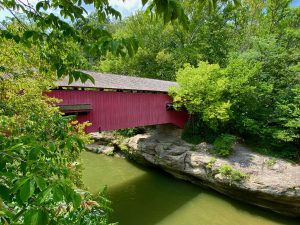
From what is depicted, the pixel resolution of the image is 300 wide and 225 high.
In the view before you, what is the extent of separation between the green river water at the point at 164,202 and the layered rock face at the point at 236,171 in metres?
0.39

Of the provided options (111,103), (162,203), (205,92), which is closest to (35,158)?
(111,103)

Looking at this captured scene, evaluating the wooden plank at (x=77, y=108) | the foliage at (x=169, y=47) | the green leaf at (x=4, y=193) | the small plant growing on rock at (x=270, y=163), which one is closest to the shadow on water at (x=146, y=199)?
the small plant growing on rock at (x=270, y=163)

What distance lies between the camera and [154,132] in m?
15.0

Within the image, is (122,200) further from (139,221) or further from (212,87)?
(212,87)

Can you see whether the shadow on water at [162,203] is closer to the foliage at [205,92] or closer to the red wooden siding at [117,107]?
the red wooden siding at [117,107]

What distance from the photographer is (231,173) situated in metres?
9.74

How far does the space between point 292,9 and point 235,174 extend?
15056mm

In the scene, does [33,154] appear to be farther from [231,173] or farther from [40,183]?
[231,173]

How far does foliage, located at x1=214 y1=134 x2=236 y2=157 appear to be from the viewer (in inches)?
430

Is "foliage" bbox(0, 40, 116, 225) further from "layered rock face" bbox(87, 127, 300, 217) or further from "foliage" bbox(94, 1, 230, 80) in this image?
"foliage" bbox(94, 1, 230, 80)

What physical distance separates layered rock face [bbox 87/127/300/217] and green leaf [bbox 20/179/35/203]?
9.47m

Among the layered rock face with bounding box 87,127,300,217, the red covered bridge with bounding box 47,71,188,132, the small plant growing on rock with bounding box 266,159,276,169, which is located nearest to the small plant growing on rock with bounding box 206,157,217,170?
the layered rock face with bounding box 87,127,300,217

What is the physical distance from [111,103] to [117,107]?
1.08 feet

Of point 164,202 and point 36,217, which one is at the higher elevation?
point 36,217
